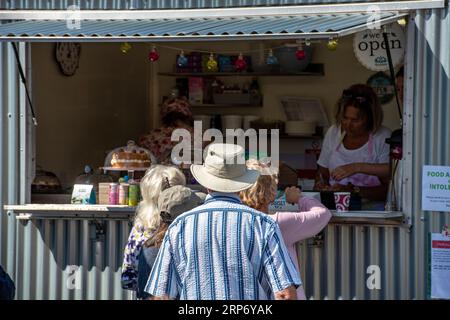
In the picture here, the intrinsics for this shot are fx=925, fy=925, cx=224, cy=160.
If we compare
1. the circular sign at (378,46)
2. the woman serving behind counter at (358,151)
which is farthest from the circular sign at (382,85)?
the circular sign at (378,46)

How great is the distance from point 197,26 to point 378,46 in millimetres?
1433

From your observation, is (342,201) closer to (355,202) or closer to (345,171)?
(355,202)

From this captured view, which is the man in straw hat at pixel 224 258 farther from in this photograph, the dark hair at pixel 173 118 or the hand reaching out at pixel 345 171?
the dark hair at pixel 173 118

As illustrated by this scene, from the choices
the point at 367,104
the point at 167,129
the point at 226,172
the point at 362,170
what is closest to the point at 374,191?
the point at 362,170

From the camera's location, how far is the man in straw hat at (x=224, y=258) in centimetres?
455

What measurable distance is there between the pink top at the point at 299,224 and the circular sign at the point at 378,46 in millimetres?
1496

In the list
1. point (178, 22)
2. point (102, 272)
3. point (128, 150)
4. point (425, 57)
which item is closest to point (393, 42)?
point (425, 57)

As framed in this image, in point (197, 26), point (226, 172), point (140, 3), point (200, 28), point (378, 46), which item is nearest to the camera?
point (226, 172)

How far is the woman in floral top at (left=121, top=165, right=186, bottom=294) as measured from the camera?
5495mm

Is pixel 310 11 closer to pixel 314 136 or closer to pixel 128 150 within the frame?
pixel 128 150

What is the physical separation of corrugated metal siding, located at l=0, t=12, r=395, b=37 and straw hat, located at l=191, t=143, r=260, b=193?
1.56 meters

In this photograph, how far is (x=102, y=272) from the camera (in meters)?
7.23

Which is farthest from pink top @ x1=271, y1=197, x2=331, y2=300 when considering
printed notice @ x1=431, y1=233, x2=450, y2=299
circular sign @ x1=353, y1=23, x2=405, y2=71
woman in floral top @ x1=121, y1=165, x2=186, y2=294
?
circular sign @ x1=353, y1=23, x2=405, y2=71

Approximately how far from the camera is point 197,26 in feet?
22.1
